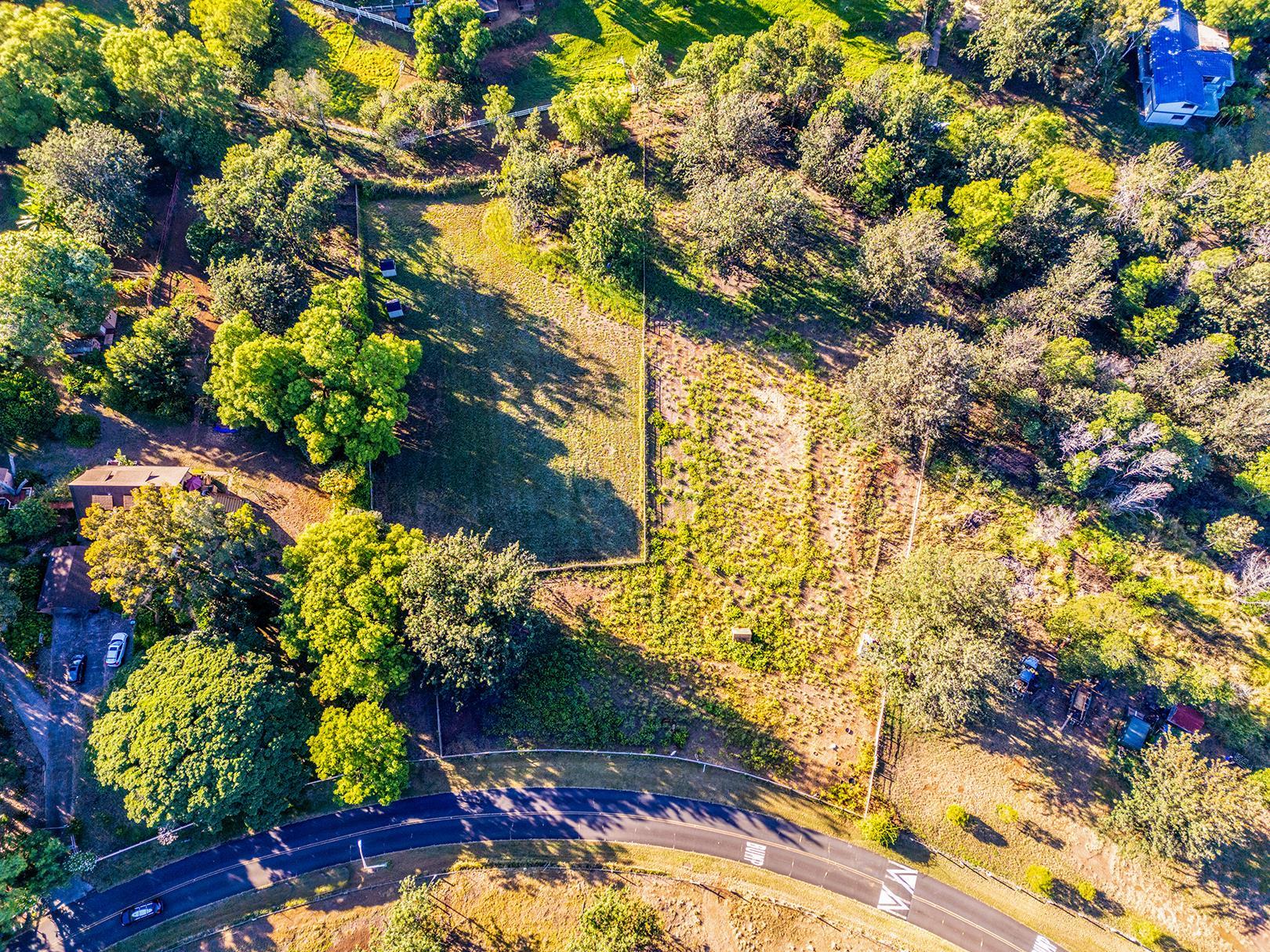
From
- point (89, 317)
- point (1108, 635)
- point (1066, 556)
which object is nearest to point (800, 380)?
point (1066, 556)

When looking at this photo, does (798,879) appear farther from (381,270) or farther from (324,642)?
(381,270)

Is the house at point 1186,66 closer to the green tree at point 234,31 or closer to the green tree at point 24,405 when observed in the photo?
the green tree at point 234,31

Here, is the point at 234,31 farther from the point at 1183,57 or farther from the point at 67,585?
the point at 1183,57

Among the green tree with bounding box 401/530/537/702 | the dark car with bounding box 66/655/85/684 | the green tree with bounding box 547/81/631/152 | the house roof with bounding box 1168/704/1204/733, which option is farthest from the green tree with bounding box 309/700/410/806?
the house roof with bounding box 1168/704/1204/733

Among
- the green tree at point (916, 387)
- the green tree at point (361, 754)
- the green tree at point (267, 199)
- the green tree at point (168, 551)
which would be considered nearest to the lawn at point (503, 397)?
the green tree at point (267, 199)

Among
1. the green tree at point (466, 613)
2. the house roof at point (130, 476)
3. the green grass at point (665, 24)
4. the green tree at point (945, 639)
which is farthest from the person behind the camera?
the green grass at point (665, 24)

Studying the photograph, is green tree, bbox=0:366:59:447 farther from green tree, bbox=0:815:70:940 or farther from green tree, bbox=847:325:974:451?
green tree, bbox=847:325:974:451

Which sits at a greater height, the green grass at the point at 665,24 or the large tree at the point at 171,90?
the green grass at the point at 665,24
